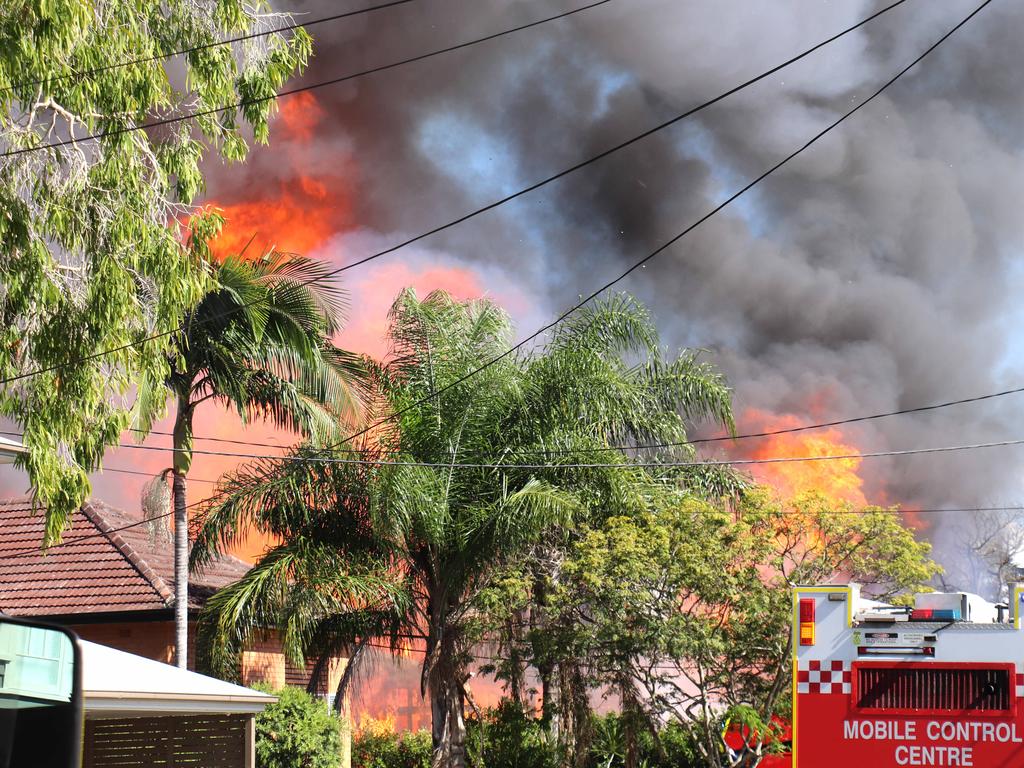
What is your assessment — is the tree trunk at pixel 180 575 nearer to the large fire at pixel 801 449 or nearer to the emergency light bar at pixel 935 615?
the emergency light bar at pixel 935 615

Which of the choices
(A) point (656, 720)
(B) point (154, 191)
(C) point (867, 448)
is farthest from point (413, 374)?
(C) point (867, 448)

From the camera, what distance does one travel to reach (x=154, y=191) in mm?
14016

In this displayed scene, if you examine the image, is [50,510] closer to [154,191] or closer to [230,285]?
[154,191]

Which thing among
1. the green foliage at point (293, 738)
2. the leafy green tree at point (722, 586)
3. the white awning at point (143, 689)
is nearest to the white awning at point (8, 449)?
the white awning at point (143, 689)

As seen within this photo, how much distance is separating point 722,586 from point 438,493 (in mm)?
5103

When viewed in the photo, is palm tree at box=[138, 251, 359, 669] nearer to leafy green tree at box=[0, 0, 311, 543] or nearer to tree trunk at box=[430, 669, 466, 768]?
tree trunk at box=[430, 669, 466, 768]

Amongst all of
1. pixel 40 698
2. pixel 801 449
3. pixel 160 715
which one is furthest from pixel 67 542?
pixel 801 449

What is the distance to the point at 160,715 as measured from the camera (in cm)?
1428

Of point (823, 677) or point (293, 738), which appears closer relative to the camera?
point (823, 677)

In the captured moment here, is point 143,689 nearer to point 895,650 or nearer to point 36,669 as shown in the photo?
point 895,650

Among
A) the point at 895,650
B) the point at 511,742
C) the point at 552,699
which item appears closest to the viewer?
the point at 895,650

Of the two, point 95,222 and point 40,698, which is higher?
point 95,222

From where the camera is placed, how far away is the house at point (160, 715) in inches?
449

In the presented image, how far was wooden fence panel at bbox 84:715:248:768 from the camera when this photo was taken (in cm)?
1520
